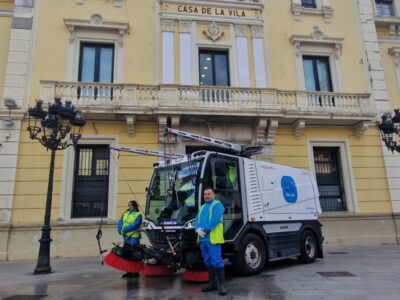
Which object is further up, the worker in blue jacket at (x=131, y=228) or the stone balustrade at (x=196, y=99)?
the stone balustrade at (x=196, y=99)

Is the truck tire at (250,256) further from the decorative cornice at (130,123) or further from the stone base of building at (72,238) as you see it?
the decorative cornice at (130,123)

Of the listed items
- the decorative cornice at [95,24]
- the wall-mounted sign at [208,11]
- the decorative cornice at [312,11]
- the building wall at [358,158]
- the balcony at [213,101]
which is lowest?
the building wall at [358,158]

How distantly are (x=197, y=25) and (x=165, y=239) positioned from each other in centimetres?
1041

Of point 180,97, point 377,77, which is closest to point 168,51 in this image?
point 180,97

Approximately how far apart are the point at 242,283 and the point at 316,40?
40.5 ft

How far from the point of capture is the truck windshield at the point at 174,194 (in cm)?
719

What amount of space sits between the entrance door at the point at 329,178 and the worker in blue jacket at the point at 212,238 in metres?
9.16

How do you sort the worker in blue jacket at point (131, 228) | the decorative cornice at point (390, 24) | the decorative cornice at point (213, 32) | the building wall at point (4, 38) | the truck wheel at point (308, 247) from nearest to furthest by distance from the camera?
the worker in blue jacket at point (131, 228)
the truck wheel at point (308, 247)
the building wall at point (4, 38)
the decorative cornice at point (213, 32)
the decorative cornice at point (390, 24)

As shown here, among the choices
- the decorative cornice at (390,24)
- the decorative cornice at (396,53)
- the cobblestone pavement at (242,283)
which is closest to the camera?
the cobblestone pavement at (242,283)

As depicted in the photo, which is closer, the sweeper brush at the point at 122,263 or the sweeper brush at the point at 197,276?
→ the sweeper brush at the point at 197,276

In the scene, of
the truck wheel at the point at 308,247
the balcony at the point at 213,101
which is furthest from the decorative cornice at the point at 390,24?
the truck wheel at the point at 308,247

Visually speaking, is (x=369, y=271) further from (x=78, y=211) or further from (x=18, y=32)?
(x=18, y=32)

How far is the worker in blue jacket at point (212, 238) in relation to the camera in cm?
601

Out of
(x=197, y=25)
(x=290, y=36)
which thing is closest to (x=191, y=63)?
(x=197, y=25)
